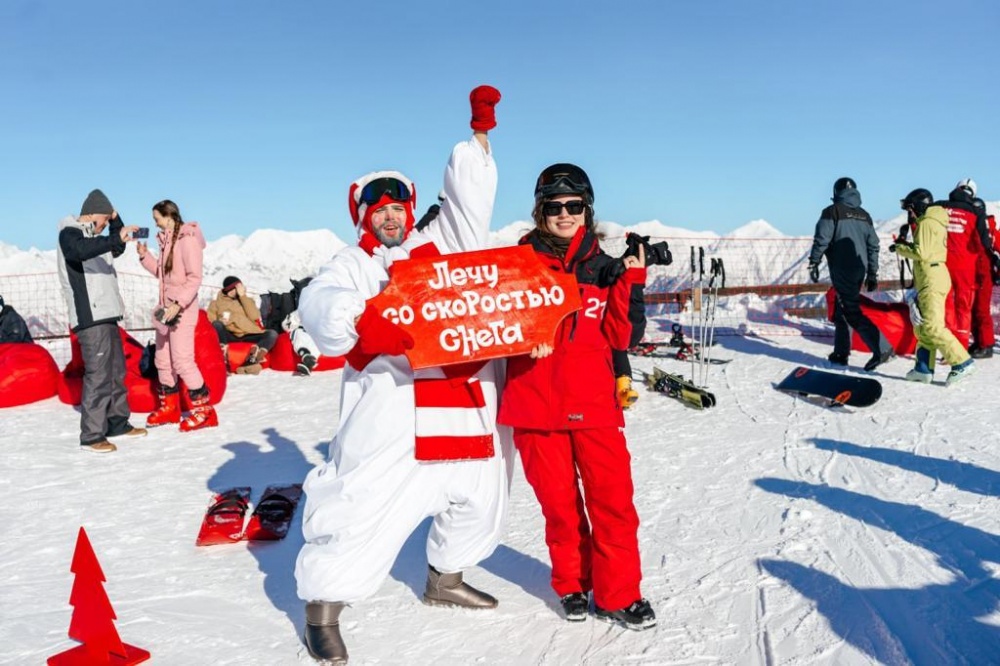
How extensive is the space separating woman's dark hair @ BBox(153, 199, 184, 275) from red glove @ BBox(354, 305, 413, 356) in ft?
15.7

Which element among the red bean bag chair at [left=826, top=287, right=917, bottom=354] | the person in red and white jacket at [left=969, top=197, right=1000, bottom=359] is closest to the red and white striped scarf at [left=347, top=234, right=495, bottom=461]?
the red bean bag chair at [left=826, top=287, right=917, bottom=354]

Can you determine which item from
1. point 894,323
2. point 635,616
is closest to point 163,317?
point 635,616

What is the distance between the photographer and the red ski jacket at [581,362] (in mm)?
3057

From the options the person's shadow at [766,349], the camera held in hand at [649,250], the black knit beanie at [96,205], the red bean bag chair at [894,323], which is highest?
the black knit beanie at [96,205]

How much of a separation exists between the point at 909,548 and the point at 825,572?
2.05 feet

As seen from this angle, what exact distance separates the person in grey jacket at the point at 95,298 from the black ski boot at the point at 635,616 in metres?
5.21

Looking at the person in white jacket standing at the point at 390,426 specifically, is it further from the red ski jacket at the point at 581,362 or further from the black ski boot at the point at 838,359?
the black ski boot at the point at 838,359

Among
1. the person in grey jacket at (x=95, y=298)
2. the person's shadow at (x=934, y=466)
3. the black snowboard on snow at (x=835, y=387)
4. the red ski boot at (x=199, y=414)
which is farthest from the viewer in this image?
the red ski boot at (x=199, y=414)

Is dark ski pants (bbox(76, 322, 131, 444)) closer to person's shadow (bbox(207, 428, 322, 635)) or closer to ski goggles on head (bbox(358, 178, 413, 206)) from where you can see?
person's shadow (bbox(207, 428, 322, 635))

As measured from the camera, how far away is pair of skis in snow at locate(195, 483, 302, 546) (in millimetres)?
4312

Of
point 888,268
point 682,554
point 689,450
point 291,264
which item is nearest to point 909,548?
point 682,554

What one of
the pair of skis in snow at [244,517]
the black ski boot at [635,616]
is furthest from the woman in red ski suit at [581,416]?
the pair of skis in snow at [244,517]

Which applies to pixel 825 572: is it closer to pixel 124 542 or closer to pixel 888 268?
pixel 124 542

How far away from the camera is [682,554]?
389 centimetres
